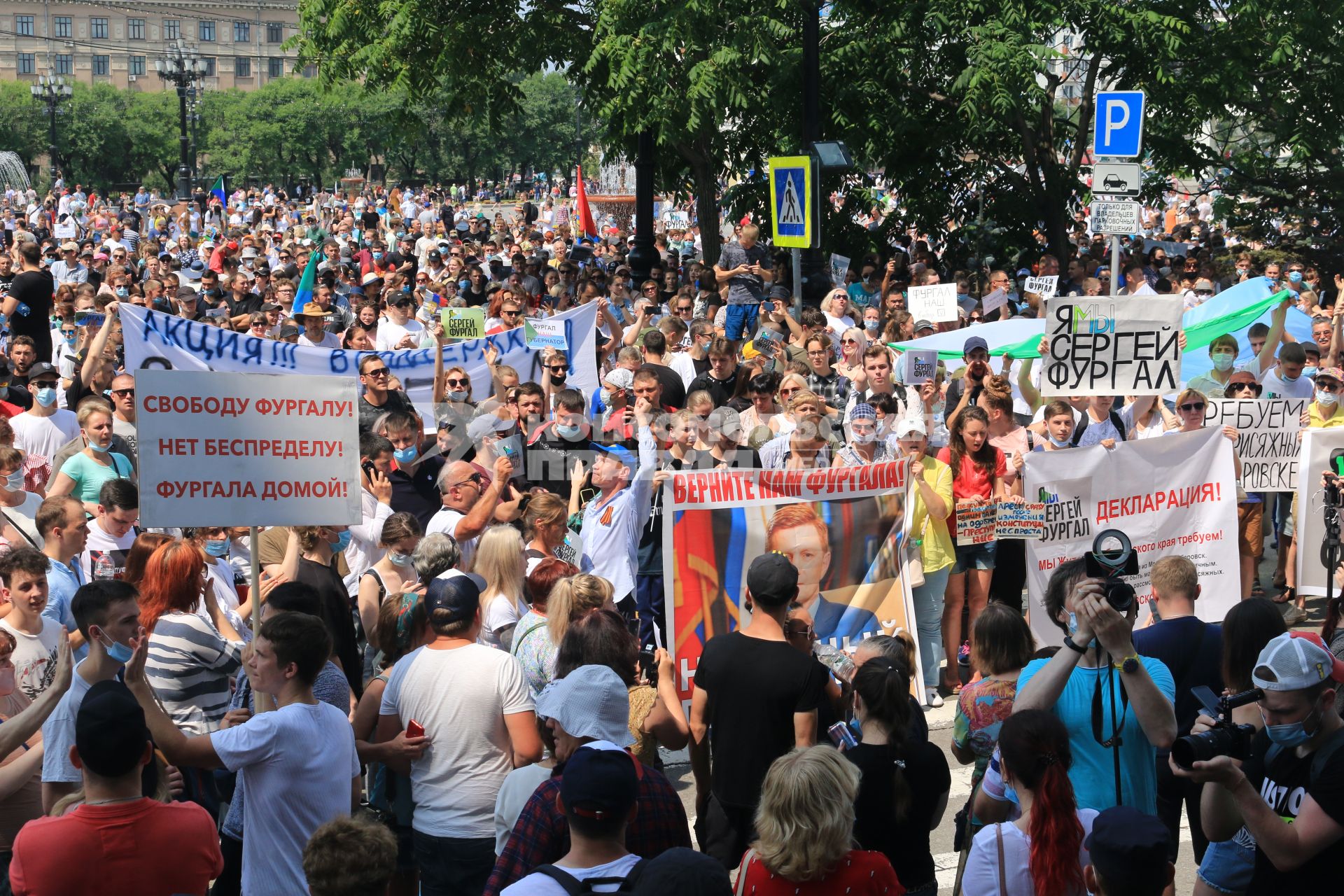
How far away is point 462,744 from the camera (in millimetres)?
4914

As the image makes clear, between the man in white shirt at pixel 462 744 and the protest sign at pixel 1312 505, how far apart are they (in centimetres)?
A: 583

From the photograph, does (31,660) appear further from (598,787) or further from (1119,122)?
(1119,122)

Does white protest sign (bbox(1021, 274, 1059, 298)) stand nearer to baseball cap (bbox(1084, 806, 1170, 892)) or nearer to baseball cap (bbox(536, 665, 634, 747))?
baseball cap (bbox(536, 665, 634, 747))

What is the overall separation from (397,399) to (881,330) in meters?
6.08

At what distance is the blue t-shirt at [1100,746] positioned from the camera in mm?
4578

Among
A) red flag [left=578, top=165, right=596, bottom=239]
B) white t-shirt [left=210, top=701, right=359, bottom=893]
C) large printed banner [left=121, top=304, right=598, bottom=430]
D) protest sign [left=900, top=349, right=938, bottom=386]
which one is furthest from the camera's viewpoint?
red flag [left=578, top=165, right=596, bottom=239]

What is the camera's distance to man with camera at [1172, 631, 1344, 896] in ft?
12.3

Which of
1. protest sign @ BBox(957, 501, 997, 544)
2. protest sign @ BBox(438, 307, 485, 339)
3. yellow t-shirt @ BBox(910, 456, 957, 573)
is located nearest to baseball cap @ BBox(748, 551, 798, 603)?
yellow t-shirt @ BBox(910, 456, 957, 573)

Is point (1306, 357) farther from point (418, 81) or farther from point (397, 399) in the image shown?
point (418, 81)

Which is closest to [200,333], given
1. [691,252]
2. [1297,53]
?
[1297,53]

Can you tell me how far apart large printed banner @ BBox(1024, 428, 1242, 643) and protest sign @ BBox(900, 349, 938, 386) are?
1.67 meters

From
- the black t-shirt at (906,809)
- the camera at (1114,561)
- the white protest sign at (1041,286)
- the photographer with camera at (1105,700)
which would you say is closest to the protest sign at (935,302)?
the white protest sign at (1041,286)

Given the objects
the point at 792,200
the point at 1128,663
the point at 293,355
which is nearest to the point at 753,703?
the point at 1128,663

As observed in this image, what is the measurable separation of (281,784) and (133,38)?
481ft
